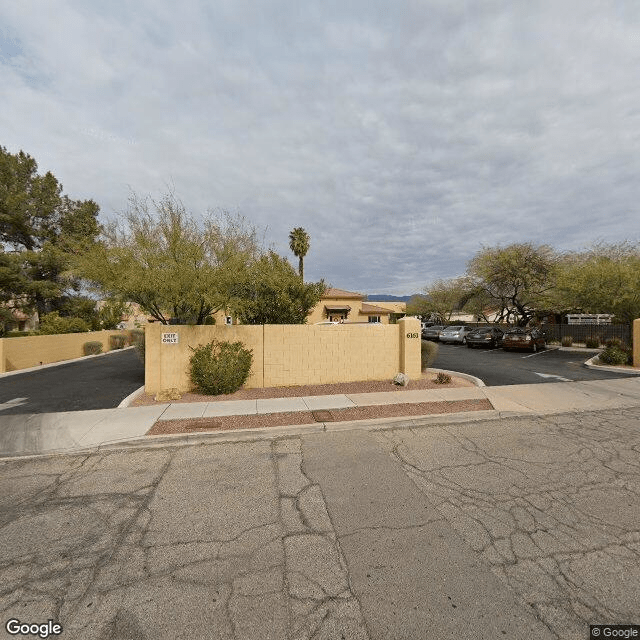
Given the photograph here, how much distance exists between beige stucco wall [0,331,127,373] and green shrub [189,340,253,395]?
11.6 m

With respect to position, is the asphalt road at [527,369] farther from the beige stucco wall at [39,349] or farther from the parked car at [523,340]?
the beige stucco wall at [39,349]

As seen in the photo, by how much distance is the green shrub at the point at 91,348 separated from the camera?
21.6m

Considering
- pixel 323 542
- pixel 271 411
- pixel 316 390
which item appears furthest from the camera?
pixel 316 390

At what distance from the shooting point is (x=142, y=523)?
3.57 meters

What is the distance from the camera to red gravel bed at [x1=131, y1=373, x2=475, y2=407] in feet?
29.1

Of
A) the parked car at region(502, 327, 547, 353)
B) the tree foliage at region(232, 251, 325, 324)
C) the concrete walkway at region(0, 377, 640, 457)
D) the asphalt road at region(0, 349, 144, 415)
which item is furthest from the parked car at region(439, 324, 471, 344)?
the asphalt road at region(0, 349, 144, 415)

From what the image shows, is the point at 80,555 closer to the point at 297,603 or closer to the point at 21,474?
the point at 297,603

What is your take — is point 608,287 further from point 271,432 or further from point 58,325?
point 58,325

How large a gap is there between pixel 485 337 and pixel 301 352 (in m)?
17.8

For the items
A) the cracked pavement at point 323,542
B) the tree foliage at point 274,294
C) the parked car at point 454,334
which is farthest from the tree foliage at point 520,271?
Answer: the cracked pavement at point 323,542

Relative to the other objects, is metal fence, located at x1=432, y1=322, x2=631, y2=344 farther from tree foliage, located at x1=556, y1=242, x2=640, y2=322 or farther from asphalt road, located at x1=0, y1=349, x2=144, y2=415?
asphalt road, located at x1=0, y1=349, x2=144, y2=415

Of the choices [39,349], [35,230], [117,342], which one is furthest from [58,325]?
[35,230]

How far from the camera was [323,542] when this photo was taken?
3.25 meters

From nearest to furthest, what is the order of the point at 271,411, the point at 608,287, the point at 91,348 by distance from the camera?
the point at 271,411 → the point at 608,287 → the point at 91,348
